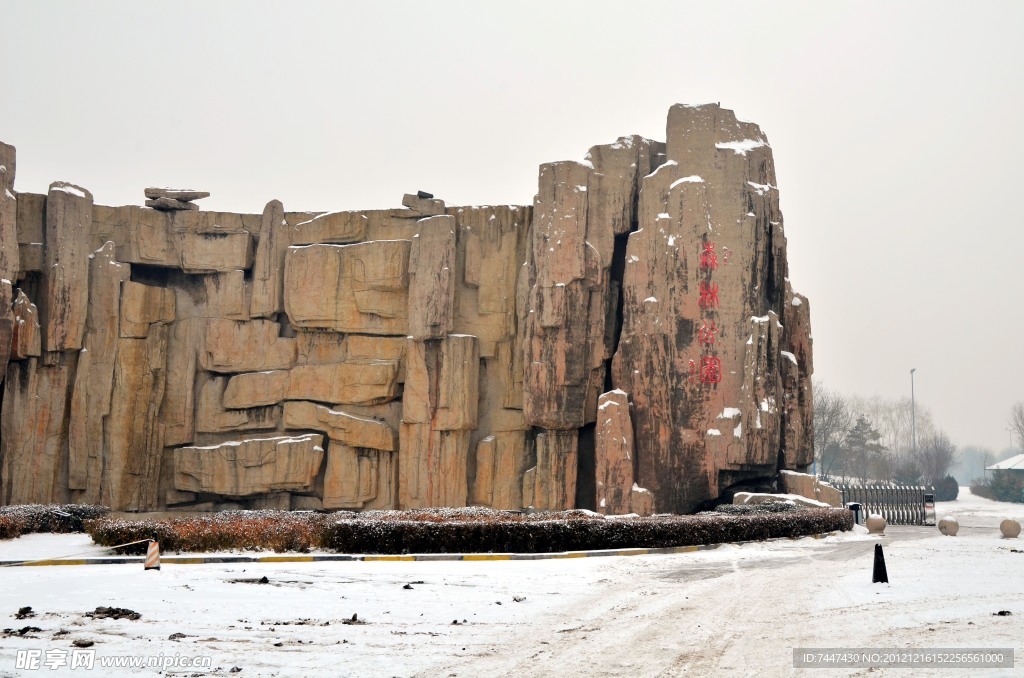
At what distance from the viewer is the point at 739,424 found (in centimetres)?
2241

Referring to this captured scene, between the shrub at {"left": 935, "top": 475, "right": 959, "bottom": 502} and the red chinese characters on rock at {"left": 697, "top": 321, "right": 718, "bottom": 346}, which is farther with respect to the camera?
the shrub at {"left": 935, "top": 475, "right": 959, "bottom": 502}

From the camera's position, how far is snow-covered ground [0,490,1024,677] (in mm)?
7906

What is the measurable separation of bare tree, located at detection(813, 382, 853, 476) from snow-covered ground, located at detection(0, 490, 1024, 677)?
3999 cm

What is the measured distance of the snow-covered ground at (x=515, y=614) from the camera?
25.9 ft

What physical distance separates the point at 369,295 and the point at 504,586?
16.5 m

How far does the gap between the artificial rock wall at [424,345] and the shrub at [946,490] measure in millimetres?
26318

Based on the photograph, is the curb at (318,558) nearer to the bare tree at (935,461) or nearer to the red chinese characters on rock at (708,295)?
the red chinese characters on rock at (708,295)

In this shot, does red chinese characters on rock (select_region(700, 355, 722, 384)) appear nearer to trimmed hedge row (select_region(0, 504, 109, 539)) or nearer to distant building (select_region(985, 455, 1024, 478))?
trimmed hedge row (select_region(0, 504, 109, 539))

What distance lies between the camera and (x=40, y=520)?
1695 cm

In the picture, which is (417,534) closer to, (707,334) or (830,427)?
(707,334)

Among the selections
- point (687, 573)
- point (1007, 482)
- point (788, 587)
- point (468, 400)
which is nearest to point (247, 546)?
point (687, 573)

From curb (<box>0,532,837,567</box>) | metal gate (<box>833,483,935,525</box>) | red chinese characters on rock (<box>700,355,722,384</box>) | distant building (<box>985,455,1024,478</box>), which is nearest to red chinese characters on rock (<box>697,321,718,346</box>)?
red chinese characters on rock (<box>700,355,722,384</box>)

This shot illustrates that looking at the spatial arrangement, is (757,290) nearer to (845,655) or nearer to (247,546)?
(247,546)

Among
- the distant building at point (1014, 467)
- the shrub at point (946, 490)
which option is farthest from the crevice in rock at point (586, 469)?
the distant building at point (1014, 467)
